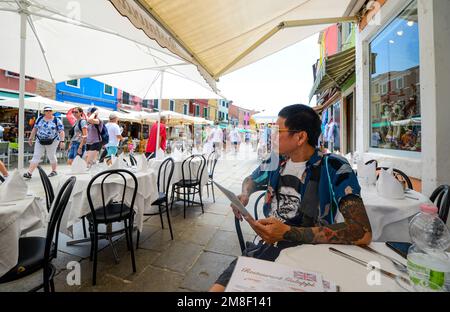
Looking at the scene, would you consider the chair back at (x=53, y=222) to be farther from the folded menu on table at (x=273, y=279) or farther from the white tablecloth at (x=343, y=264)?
the white tablecloth at (x=343, y=264)

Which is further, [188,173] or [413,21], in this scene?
[188,173]

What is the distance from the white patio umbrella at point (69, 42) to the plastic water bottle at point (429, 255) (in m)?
2.71

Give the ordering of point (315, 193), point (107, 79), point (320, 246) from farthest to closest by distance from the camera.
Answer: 1. point (107, 79)
2. point (315, 193)
3. point (320, 246)

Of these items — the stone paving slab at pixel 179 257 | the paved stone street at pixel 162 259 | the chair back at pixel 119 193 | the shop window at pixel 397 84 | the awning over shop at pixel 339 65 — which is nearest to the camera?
the paved stone street at pixel 162 259

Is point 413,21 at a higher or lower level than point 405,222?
higher

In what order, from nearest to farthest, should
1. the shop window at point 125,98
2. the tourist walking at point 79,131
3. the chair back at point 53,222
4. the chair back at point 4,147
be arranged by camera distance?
the chair back at point 53,222 → the tourist walking at point 79,131 → the chair back at point 4,147 → the shop window at point 125,98

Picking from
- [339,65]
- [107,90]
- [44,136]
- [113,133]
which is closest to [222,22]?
[339,65]

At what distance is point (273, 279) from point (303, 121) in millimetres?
939

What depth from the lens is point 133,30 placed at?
97.1 inches

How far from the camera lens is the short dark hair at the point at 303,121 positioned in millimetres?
1353

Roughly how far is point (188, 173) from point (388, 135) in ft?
11.3

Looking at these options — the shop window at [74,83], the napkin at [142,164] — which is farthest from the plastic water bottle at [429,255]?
the shop window at [74,83]
